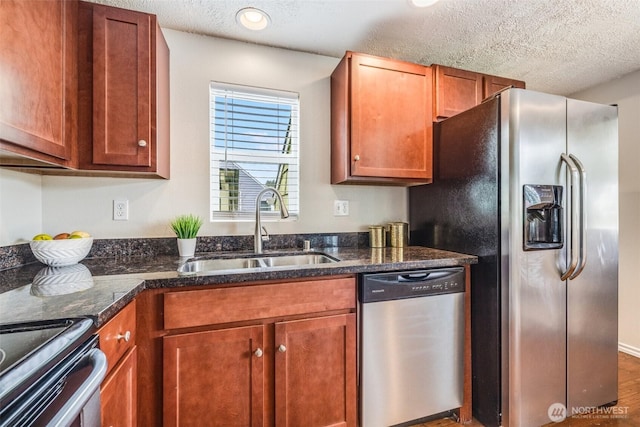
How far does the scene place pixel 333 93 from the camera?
203cm

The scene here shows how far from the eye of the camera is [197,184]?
1823 mm

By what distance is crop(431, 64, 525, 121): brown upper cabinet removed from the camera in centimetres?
195

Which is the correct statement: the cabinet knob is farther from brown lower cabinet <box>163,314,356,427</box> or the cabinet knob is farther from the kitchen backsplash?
the kitchen backsplash

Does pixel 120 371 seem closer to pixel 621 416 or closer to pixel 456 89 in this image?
pixel 456 89

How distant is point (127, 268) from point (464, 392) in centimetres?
183

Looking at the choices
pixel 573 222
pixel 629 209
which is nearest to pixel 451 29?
pixel 573 222

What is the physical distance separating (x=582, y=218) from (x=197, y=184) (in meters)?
2.16

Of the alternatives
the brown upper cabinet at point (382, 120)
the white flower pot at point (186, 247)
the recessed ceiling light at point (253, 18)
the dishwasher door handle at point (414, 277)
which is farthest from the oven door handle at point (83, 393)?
the recessed ceiling light at point (253, 18)

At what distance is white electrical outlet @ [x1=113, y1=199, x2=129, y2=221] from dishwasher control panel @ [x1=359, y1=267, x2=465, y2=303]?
4.56ft

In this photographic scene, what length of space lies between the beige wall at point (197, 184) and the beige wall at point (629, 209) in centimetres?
180

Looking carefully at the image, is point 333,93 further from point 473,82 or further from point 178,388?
point 178,388

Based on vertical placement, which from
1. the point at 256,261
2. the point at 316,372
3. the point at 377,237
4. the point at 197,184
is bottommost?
the point at 316,372

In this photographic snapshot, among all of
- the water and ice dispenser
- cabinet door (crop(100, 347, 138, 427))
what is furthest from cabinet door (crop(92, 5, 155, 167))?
the water and ice dispenser

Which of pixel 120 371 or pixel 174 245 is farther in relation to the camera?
pixel 174 245
